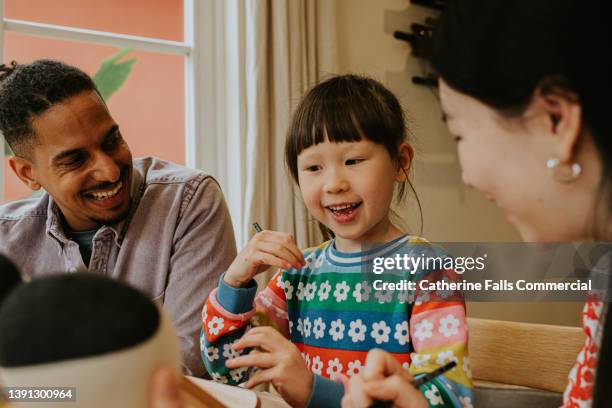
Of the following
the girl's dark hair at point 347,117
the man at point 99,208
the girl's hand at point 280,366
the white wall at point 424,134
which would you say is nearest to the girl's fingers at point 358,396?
the girl's hand at point 280,366

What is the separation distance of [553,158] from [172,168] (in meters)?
1.15

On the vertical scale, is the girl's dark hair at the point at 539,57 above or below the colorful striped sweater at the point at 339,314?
above

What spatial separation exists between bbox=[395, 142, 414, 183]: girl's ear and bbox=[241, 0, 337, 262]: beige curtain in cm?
109

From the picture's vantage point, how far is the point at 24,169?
1.36 metres

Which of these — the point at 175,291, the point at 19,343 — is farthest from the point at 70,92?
the point at 19,343

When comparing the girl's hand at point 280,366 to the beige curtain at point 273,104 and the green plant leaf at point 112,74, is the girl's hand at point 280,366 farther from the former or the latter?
the green plant leaf at point 112,74

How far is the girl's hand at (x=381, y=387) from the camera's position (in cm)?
57

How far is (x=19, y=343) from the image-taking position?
0.97 feet

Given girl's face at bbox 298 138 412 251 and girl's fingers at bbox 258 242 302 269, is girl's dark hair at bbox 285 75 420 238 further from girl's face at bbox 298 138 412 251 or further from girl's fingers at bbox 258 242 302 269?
girl's fingers at bbox 258 242 302 269

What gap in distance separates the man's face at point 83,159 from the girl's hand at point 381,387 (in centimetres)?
86

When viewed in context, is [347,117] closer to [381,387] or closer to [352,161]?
[352,161]

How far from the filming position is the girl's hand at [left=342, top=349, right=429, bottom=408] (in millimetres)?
570

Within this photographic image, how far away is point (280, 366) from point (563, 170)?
455 mm

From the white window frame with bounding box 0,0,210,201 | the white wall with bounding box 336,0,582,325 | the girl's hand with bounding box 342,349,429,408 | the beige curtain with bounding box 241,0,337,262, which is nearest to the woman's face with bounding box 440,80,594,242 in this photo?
the girl's hand with bounding box 342,349,429,408
